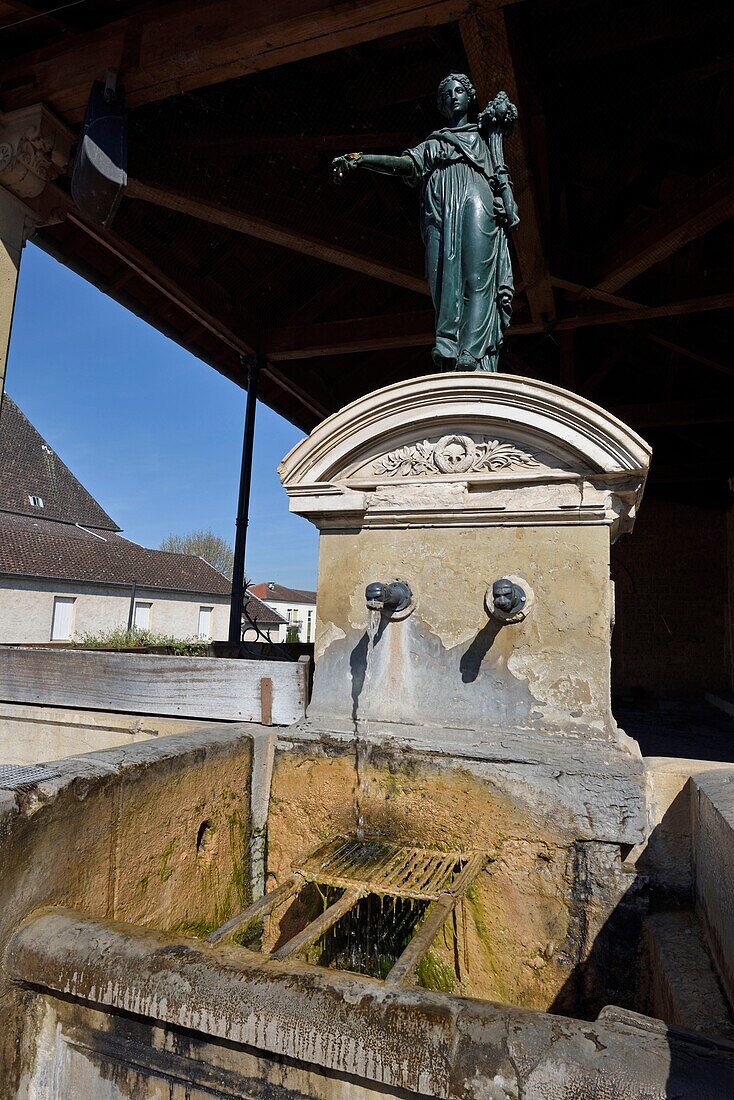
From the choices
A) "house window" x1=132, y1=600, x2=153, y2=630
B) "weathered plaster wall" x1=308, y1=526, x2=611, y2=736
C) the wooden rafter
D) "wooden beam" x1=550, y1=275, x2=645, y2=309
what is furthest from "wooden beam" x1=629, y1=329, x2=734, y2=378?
"house window" x1=132, y1=600, x2=153, y2=630

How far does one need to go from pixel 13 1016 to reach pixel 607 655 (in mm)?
2374

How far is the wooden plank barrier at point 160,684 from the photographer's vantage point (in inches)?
131

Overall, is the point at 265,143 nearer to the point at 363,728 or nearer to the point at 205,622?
the point at 363,728

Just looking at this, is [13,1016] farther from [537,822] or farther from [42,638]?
[42,638]

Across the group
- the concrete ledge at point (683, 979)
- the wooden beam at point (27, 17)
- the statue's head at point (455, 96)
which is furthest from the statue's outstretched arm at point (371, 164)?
the concrete ledge at point (683, 979)

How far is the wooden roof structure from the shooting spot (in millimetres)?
4250

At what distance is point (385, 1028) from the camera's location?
134 cm

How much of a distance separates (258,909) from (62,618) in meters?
18.7

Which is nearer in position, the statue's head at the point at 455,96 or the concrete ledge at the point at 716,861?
the concrete ledge at the point at 716,861

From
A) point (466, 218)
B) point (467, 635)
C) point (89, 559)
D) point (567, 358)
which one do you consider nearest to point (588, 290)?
point (567, 358)

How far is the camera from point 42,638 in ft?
59.8

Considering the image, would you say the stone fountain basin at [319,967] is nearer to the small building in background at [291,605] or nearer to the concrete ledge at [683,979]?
the concrete ledge at [683,979]

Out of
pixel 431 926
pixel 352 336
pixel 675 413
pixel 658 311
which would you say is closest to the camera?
pixel 431 926

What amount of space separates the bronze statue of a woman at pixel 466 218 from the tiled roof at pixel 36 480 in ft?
69.6
